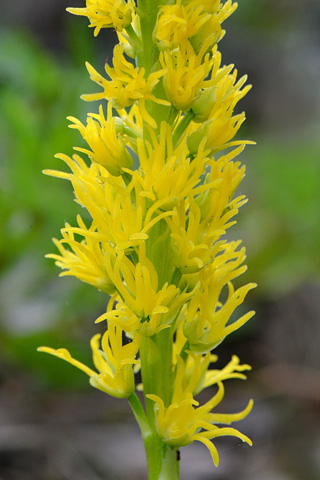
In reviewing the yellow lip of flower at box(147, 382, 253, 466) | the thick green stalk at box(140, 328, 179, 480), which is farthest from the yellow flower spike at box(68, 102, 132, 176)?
the yellow lip of flower at box(147, 382, 253, 466)

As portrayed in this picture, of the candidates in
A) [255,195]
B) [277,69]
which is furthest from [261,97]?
[255,195]

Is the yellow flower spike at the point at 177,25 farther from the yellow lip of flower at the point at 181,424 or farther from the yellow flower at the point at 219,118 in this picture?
the yellow lip of flower at the point at 181,424

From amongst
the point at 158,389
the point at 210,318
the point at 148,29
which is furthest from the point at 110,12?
the point at 158,389

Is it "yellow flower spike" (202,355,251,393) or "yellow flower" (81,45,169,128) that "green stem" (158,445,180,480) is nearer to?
"yellow flower spike" (202,355,251,393)

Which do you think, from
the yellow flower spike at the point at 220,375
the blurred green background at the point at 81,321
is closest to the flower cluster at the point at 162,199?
the yellow flower spike at the point at 220,375

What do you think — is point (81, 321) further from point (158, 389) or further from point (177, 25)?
point (177, 25)

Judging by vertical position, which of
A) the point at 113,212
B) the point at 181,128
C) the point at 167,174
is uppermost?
the point at 181,128

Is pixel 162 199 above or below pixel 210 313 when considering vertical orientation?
above

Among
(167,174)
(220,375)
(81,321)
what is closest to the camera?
(167,174)
